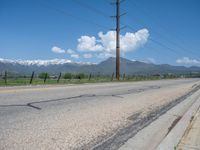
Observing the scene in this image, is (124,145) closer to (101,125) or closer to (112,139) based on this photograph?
(112,139)

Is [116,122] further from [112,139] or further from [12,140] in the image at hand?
[12,140]

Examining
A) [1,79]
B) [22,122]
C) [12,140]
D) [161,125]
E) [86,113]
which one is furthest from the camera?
[1,79]

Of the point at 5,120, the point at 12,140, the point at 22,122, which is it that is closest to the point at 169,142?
the point at 12,140

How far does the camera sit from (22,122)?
18.4 feet

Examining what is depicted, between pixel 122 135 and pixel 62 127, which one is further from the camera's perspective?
pixel 62 127

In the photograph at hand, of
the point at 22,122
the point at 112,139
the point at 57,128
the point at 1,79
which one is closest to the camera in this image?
the point at 112,139

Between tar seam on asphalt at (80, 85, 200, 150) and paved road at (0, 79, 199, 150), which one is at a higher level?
paved road at (0, 79, 199, 150)

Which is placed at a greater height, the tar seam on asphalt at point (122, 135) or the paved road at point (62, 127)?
the paved road at point (62, 127)

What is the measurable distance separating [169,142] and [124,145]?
2.88 feet

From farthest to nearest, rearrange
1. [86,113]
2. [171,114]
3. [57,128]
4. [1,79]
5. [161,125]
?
[1,79] < [171,114] < [86,113] < [161,125] < [57,128]

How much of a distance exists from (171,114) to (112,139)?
11.8 feet

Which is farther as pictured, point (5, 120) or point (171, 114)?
point (171, 114)

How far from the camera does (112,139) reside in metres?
4.74

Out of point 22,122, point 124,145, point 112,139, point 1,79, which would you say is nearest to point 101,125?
point 112,139
